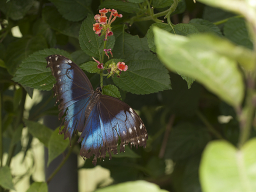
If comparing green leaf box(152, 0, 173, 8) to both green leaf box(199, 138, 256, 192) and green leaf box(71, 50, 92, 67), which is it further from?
green leaf box(199, 138, 256, 192)

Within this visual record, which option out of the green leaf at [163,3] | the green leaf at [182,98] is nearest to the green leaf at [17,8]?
the green leaf at [163,3]

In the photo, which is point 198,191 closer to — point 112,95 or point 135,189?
point 112,95

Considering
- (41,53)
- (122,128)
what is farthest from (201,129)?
(41,53)

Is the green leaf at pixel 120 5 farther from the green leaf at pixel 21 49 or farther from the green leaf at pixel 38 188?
the green leaf at pixel 38 188

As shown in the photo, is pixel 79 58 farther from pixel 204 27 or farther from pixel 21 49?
pixel 204 27

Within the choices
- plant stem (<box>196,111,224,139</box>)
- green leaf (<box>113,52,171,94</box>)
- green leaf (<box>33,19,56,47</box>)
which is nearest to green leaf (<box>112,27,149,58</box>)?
green leaf (<box>113,52,171,94</box>)

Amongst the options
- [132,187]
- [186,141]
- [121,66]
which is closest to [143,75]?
[121,66]
